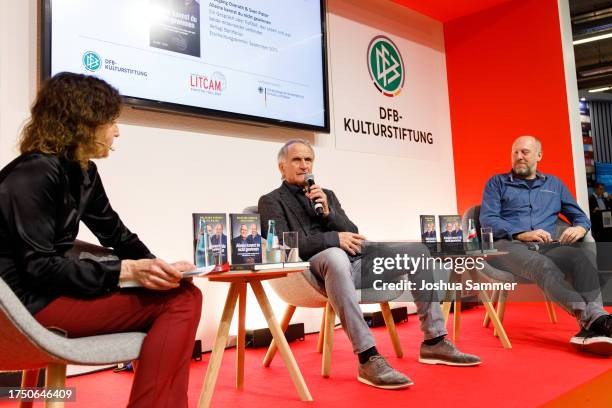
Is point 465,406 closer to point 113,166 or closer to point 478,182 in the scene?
point 113,166

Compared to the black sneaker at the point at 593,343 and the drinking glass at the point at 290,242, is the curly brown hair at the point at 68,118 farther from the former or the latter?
the black sneaker at the point at 593,343

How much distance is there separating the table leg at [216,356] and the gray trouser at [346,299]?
0.42 m

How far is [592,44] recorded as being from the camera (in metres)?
9.77

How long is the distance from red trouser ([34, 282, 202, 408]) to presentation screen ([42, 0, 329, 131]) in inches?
66.3

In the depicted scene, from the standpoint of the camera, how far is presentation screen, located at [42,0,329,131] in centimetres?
276

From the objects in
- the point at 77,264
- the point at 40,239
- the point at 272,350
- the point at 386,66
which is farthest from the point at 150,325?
the point at 386,66

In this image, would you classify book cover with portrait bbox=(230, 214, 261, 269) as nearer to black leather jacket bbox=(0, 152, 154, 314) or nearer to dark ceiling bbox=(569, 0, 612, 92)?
black leather jacket bbox=(0, 152, 154, 314)

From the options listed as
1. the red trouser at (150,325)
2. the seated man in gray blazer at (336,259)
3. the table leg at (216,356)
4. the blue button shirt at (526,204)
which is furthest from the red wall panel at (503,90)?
the red trouser at (150,325)

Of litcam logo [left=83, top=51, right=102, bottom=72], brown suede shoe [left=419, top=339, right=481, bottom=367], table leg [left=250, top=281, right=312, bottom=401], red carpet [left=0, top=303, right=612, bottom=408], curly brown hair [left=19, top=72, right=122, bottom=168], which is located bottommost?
red carpet [left=0, top=303, right=612, bottom=408]

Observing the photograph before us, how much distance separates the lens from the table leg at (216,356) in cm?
193

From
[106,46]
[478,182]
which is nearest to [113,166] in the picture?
[106,46]

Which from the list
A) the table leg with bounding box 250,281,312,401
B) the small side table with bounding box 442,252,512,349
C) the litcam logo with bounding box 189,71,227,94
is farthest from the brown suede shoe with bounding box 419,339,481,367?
the litcam logo with bounding box 189,71,227,94

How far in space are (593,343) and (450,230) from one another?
924 millimetres

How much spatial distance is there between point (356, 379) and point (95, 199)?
1.38 m
